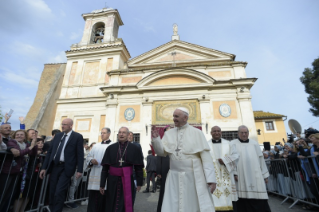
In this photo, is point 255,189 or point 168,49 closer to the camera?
point 255,189

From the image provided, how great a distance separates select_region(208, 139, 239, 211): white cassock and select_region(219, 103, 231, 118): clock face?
8.69 m

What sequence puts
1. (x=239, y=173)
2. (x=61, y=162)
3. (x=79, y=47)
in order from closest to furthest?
(x=61, y=162)
(x=239, y=173)
(x=79, y=47)

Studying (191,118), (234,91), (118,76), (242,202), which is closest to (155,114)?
(191,118)

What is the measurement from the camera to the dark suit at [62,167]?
3247 millimetres

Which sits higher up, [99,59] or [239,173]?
[99,59]

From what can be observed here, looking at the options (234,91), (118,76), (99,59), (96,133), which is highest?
(99,59)

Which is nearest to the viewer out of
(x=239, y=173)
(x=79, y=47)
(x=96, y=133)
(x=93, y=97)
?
(x=239, y=173)

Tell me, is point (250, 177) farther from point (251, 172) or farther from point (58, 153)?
point (58, 153)

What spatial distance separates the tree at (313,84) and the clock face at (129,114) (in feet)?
61.5

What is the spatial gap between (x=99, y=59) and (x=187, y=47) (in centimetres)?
802

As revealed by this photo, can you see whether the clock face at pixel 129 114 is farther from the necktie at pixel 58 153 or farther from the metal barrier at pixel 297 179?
the necktie at pixel 58 153

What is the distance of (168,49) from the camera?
15.9 metres

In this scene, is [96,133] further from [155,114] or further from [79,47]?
[79,47]

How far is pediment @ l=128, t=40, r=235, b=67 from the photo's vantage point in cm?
1496
